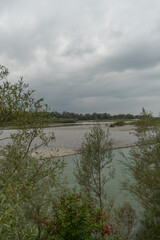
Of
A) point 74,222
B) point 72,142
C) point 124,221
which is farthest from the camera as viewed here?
point 72,142

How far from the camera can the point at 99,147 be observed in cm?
893

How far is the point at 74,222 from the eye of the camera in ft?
14.1

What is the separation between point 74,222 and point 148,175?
4069 millimetres

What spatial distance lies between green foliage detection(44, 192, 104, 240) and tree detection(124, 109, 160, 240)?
9.27 ft

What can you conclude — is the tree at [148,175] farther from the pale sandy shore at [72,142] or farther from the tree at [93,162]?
the tree at [93,162]

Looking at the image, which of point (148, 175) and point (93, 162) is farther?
point (93, 162)

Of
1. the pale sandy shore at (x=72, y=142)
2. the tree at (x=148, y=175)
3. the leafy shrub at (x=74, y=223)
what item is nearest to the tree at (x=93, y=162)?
the pale sandy shore at (x=72, y=142)

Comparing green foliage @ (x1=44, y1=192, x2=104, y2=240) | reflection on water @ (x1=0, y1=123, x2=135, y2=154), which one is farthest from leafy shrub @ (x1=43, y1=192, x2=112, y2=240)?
reflection on water @ (x1=0, y1=123, x2=135, y2=154)

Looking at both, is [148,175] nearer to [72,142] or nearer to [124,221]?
[124,221]

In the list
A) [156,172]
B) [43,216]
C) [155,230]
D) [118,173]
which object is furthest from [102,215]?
[118,173]

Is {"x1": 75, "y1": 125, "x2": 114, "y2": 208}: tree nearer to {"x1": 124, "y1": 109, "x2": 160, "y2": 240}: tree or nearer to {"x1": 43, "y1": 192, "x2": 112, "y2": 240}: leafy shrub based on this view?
{"x1": 124, "y1": 109, "x2": 160, "y2": 240}: tree

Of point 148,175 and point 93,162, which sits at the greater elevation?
point 93,162

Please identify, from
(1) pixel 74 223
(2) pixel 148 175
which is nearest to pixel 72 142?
(2) pixel 148 175

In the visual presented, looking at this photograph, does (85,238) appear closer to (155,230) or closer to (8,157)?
(8,157)
